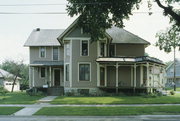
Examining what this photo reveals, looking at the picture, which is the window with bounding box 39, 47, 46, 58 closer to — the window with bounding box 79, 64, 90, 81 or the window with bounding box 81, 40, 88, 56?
the window with bounding box 81, 40, 88, 56

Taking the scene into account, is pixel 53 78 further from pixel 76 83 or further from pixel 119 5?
pixel 119 5

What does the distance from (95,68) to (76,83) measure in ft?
9.15

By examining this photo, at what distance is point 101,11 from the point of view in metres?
22.1

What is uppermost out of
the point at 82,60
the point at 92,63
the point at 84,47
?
the point at 84,47

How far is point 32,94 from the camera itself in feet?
Answer: 102

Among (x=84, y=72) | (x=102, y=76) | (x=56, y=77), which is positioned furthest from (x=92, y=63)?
(x=56, y=77)

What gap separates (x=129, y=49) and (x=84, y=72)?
7.44m

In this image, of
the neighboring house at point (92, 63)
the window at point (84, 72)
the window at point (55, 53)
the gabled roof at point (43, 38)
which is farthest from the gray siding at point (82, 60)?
the window at point (55, 53)

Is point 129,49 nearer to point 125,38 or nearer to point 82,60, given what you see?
point 125,38

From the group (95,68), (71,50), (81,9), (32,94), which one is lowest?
(32,94)

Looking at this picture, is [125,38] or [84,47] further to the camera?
[125,38]

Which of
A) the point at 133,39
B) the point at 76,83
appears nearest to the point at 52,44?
the point at 76,83

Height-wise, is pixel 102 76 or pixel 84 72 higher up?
pixel 84 72

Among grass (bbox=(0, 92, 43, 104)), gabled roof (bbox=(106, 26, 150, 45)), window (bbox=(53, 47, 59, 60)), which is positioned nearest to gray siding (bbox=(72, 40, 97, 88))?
gabled roof (bbox=(106, 26, 150, 45))
